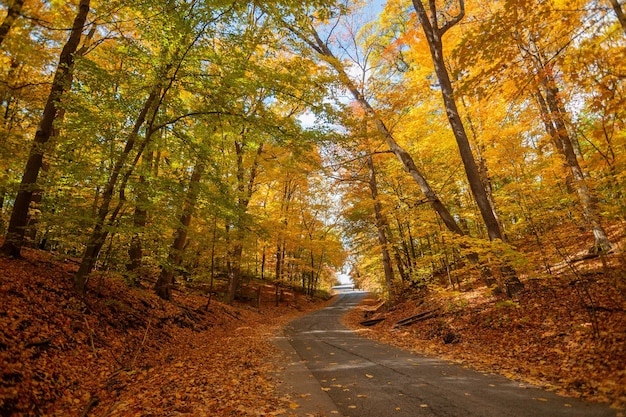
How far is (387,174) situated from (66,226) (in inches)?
547

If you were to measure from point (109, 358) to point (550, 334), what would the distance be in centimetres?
933

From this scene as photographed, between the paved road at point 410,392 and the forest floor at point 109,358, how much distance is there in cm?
69

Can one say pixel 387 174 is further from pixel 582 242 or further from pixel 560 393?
pixel 560 393

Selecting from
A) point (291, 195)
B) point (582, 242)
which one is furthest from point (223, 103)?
point (291, 195)

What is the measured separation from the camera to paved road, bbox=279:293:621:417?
12.5 feet

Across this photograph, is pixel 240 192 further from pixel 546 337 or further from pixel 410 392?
pixel 546 337

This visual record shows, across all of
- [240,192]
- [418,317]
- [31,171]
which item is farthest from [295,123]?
[418,317]

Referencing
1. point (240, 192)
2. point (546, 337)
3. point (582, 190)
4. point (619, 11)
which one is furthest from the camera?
point (240, 192)

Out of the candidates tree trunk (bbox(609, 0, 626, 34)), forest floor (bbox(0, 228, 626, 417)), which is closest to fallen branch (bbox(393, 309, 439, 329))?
forest floor (bbox(0, 228, 626, 417))

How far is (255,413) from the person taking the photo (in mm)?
4285

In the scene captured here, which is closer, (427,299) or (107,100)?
(107,100)

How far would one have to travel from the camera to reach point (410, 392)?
185 inches

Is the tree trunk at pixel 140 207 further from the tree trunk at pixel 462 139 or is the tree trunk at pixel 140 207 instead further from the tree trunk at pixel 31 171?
the tree trunk at pixel 462 139

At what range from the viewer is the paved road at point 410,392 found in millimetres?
3818
